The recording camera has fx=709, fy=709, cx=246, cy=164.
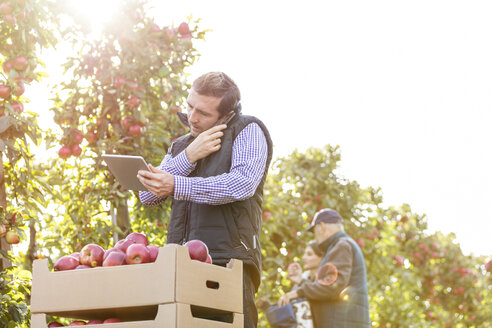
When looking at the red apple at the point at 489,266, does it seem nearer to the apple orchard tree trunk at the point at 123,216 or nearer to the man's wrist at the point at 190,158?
the apple orchard tree trunk at the point at 123,216

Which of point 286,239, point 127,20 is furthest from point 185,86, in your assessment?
point 286,239

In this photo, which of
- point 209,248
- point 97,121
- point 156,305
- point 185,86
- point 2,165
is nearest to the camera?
point 156,305

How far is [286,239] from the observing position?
26.7ft

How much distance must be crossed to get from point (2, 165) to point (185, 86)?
190cm

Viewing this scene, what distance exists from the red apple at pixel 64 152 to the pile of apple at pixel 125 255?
2.53 metres

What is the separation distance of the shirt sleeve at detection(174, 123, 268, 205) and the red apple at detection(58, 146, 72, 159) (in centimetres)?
254

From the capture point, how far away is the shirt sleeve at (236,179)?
2727 millimetres

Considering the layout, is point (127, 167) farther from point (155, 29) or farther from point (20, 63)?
point (155, 29)

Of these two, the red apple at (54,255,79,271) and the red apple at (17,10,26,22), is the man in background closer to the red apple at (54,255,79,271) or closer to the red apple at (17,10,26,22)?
the red apple at (17,10,26,22)

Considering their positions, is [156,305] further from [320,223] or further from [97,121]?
[320,223]

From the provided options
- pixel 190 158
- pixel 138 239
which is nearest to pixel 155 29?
pixel 190 158

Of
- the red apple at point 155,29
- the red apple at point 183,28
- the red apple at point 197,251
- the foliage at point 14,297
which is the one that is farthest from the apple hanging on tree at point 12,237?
the red apple at point 183,28

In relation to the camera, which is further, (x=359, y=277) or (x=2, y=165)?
(x=359, y=277)

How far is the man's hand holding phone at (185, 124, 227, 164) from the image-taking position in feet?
9.58
